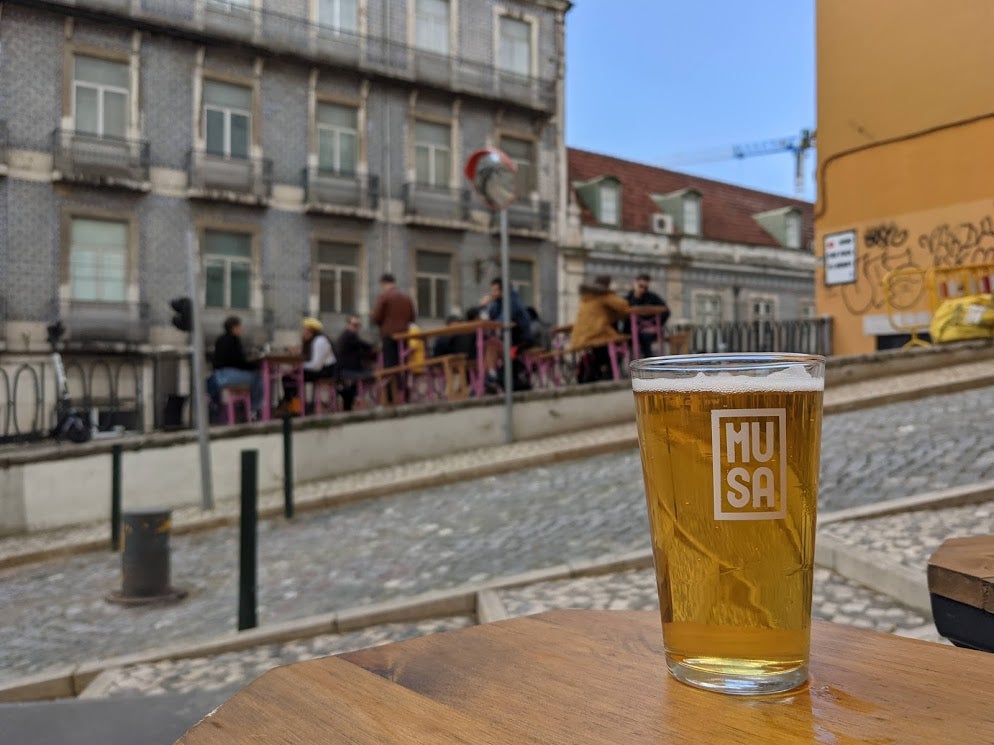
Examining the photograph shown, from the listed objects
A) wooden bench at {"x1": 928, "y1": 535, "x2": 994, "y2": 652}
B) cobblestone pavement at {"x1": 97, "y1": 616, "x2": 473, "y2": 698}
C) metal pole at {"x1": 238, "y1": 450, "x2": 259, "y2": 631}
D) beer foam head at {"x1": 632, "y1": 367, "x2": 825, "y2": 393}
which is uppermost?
beer foam head at {"x1": 632, "y1": 367, "x2": 825, "y2": 393}

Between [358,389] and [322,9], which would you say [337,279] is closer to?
[322,9]

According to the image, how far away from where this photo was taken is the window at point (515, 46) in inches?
788

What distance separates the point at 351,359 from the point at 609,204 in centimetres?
1407

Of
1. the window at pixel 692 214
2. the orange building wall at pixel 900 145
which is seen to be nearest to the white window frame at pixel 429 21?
the window at pixel 692 214

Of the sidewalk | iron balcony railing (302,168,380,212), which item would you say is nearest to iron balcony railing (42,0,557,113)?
iron balcony railing (302,168,380,212)

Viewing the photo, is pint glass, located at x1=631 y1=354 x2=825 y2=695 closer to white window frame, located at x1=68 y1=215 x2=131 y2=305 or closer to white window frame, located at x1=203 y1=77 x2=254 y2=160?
white window frame, located at x1=68 y1=215 x2=131 y2=305

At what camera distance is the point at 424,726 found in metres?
0.57

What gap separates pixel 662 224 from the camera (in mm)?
22938

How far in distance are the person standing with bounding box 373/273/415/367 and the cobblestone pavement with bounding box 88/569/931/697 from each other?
6.48m

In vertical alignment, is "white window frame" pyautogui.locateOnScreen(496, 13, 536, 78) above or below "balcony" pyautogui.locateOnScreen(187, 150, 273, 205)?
above

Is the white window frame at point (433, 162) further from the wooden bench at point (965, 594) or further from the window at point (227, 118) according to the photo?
the wooden bench at point (965, 594)

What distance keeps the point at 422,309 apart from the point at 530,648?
18.5 meters

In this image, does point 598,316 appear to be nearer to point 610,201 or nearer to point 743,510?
point 743,510

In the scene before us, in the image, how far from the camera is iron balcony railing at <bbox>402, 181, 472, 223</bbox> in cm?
1861
